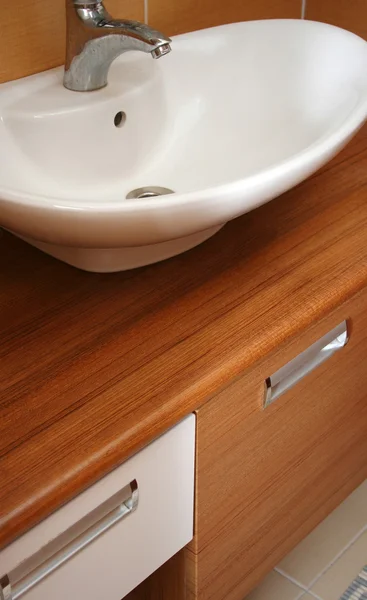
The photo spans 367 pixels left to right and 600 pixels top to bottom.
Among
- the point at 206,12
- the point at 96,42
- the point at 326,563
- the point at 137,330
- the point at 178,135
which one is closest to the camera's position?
the point at 137,330

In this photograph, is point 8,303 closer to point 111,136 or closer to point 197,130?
point 111,136

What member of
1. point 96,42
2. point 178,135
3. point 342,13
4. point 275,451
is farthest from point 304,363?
point 342,13

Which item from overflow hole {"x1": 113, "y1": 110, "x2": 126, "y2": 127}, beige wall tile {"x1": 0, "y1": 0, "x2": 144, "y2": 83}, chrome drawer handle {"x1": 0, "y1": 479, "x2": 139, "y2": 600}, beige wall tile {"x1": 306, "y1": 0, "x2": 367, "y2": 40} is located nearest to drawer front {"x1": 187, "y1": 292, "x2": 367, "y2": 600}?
chrome drawer handle {"x1": 0, "y1": 479, "x2": 139, "y2": 600}

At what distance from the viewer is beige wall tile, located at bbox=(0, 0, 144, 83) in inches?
39.2

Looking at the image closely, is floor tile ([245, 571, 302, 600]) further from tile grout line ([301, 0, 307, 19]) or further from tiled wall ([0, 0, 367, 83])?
tile grout line ([301, 0, 307, 19])

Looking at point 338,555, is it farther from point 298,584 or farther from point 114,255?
point 114,255

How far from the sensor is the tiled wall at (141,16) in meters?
1.01

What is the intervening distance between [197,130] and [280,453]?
45 cm

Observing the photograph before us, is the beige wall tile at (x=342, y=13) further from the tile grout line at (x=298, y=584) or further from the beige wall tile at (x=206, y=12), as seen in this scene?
the tile grout line at (x=298, y=584)

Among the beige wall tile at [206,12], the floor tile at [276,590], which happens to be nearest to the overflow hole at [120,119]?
the beige wall tile at [206,12]

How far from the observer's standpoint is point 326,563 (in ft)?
4.51

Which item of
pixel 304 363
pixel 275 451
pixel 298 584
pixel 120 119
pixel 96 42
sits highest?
pixel 96 42

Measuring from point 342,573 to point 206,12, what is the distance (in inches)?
38.1

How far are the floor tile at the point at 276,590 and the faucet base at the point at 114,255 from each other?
2.25 ft
